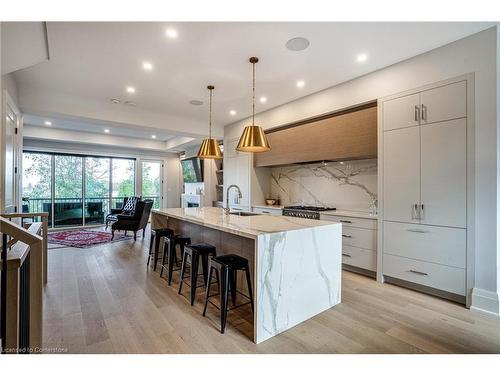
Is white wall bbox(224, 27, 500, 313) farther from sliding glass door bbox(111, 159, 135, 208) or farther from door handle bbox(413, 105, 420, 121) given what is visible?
sliding glass door bbox(111, 159, 135, 208)

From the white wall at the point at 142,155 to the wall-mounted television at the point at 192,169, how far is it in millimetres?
593

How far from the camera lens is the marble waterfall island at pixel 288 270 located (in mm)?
1962

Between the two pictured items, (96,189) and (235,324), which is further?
(96,189)

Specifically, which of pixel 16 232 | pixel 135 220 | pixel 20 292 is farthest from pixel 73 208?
pixel 16 232

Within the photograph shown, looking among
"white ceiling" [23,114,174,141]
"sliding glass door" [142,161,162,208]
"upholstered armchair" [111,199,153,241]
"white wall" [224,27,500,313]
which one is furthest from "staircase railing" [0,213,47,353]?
"sliding glass door" [142,161,162,208]

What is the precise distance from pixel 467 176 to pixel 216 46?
291 centimetres

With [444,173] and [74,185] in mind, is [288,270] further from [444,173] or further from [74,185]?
[74,185]

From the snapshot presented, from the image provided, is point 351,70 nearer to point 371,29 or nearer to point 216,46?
point 371,29

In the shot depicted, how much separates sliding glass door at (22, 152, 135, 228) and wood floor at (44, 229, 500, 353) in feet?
16.7

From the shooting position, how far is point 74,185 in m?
7.50

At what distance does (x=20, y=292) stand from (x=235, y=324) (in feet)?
5.04

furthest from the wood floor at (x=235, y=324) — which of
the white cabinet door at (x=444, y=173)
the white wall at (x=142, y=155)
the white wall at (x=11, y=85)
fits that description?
the white wall at (x=142, y=155)

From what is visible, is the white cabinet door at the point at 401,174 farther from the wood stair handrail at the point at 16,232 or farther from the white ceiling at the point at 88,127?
the white ceiling at the point at 88,127

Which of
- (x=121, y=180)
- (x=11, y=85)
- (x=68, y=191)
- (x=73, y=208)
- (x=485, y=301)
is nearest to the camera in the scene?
(x=485, y=301)
